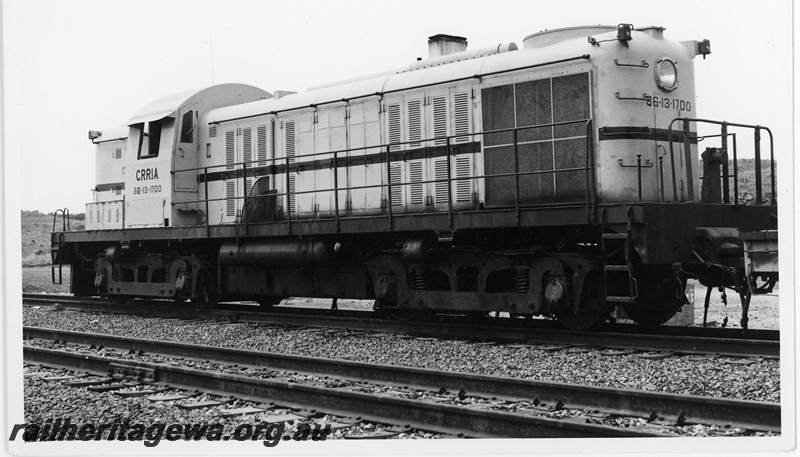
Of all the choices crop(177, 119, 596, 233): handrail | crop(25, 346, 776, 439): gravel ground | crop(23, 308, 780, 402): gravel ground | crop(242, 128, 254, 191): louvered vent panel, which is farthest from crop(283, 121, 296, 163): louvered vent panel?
crop(25, 346, 776, 439): gravel ground

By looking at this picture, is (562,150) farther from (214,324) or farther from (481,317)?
(214,324)

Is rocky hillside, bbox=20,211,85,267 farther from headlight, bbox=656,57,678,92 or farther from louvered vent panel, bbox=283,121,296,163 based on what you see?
headlight, bbox=656,57,678,92

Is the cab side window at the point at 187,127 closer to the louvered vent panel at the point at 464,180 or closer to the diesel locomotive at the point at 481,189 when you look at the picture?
the diesel locomotive at the point at 481,189

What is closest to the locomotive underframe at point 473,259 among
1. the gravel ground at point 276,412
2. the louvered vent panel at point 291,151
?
the louvered vent panel at point 291,151

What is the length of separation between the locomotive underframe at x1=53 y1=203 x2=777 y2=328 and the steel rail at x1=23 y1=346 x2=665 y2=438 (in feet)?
12.0

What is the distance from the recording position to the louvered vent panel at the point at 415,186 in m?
11.5

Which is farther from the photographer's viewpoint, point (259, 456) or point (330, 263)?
point (330, 263)

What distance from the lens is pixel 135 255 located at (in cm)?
1540

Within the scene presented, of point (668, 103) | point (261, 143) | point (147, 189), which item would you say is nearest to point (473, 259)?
point (668, 103)

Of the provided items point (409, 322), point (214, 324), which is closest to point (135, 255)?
point (214, 324)

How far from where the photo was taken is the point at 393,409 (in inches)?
247

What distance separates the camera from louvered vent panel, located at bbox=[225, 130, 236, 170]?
14111 mm

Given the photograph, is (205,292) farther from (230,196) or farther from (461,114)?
(461,114)

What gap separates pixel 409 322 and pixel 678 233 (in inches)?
144
